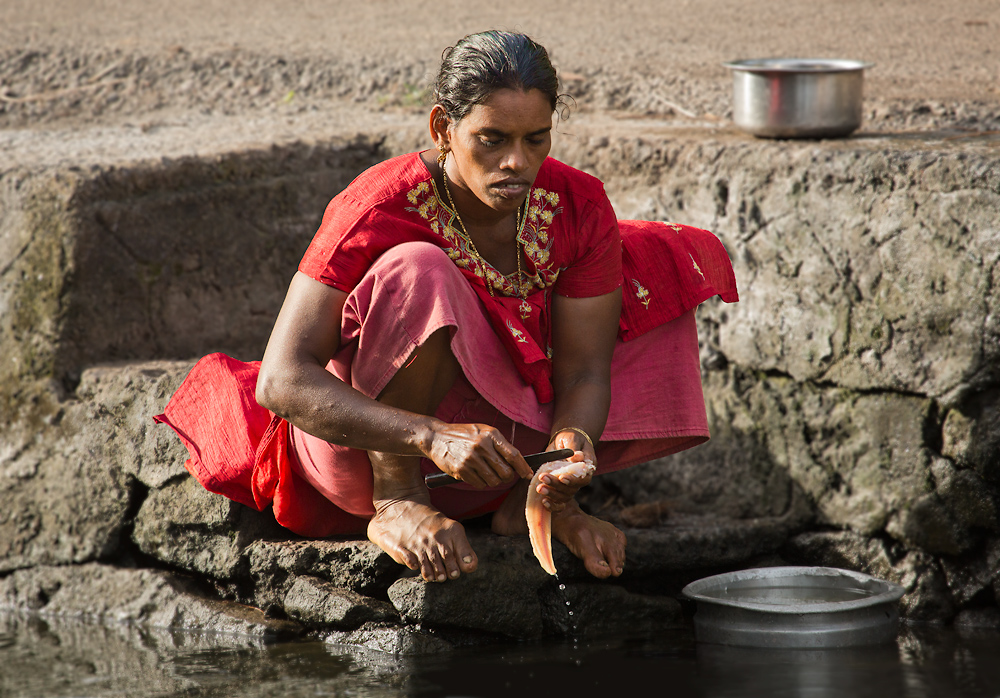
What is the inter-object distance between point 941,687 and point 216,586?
5.91 ft

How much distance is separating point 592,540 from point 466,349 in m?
0.59

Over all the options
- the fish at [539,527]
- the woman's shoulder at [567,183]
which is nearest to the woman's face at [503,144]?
the woman's shoulder at [567,183]

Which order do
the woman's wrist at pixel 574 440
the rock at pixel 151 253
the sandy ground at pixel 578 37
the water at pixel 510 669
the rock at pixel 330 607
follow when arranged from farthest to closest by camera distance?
1. the sandy ground at pixel 578 37
2. the rock at pixel 151 253
3. the rock at pixel 330 607
4. the woman's wrist at pixel 574 440
5. the water at pixel 510 669

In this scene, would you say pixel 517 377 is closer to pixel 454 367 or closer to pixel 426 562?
pixel 454 367

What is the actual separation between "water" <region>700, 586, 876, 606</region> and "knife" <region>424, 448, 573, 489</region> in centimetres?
69

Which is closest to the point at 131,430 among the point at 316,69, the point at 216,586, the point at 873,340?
the point at 216,586

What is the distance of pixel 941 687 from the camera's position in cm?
224

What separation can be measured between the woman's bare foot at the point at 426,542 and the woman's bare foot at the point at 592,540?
297mm

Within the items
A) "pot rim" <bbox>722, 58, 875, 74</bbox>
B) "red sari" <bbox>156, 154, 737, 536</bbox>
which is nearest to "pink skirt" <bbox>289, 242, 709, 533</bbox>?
"red sari" <bbox>156, 154, 737, 536</bbox>

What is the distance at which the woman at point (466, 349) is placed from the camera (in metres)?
2.26

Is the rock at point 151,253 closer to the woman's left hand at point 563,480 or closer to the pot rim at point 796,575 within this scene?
the woman's left hand at point 563,480

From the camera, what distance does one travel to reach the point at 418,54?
5363mm

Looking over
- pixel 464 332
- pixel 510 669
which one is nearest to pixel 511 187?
pixel 464 332

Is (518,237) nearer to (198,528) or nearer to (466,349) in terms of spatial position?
(466,349)
